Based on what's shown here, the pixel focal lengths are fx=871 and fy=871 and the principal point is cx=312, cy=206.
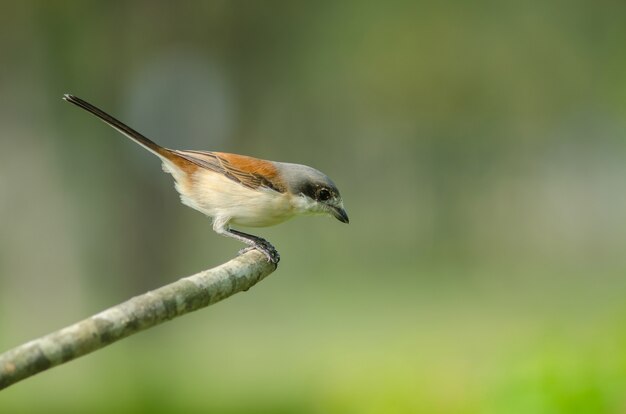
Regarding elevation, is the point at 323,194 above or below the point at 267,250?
above

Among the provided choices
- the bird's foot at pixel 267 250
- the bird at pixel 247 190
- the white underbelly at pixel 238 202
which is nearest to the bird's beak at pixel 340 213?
the bird at pixel 247 190

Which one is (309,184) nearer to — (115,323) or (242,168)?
(242,168)

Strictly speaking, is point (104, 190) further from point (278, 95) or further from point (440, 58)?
point (440, 58)

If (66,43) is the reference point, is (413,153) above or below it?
above

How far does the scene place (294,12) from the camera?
12156mm

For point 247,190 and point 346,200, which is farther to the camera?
point 346,200

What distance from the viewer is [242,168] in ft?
12.8

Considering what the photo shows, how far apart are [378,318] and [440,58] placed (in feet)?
17.9

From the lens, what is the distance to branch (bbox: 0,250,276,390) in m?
1.75

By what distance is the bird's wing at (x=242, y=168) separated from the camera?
12.6 ft

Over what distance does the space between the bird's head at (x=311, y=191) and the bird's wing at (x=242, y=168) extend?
0.06 meters

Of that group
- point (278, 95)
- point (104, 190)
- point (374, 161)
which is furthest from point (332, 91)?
point (104, 190)

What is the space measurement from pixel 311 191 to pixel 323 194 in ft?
0.20

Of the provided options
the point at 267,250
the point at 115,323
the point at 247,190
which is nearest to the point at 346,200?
the point at 247,190
